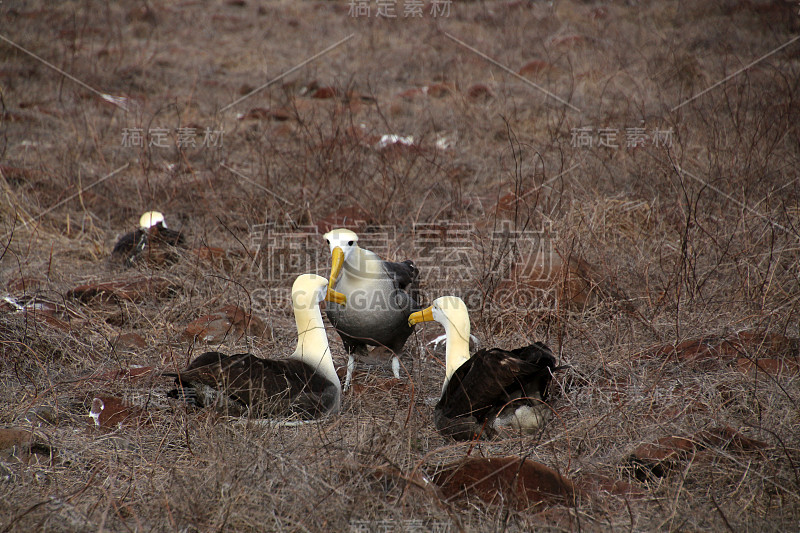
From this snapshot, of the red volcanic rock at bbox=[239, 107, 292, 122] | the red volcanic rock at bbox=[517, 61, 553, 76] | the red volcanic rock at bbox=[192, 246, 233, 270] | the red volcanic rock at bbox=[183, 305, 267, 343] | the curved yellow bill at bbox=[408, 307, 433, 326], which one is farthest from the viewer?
the red volcanic rock at bbox=[517, 61, 553, 76]

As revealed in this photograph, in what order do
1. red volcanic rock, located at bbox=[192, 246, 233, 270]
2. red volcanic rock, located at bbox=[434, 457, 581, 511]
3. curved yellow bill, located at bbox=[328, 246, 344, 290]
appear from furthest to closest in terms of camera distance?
red volcanic rock, located at bbox=[192, 246, 233, 270], curved yellow bill, located at bbox=[328, 246, 344, 290], red volcanic rock, located at bbox=[434, 457, 581, 511]

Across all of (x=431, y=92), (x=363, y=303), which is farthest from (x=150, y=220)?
(x=431, y=92)

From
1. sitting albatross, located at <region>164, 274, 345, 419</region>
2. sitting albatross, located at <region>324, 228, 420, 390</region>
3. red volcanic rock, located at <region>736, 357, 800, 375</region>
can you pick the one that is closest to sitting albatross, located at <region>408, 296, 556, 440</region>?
sitting albatross, located at <region>164, 274, 345, 419</region>

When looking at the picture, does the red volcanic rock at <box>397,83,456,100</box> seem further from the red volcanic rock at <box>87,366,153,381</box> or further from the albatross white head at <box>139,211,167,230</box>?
the red volcanic rock at <box>87,366,153,381</box>

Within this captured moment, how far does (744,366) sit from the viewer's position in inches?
140

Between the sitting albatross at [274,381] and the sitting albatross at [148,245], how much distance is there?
7.68 feet

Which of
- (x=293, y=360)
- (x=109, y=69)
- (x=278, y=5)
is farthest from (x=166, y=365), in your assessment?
(x=278, y=5)

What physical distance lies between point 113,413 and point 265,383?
81cm

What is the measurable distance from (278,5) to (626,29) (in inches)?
318

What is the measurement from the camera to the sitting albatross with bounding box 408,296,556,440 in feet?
9.91

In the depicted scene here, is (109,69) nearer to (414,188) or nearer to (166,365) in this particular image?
(414,188)

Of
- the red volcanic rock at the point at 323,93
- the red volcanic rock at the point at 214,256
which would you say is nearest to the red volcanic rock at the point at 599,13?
the red volcanic rock at the point at 323,93

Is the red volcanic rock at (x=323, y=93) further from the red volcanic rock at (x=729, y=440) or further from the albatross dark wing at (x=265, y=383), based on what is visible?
the red volcanic rock at (x=729, y=440)

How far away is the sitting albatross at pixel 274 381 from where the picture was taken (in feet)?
10.1
